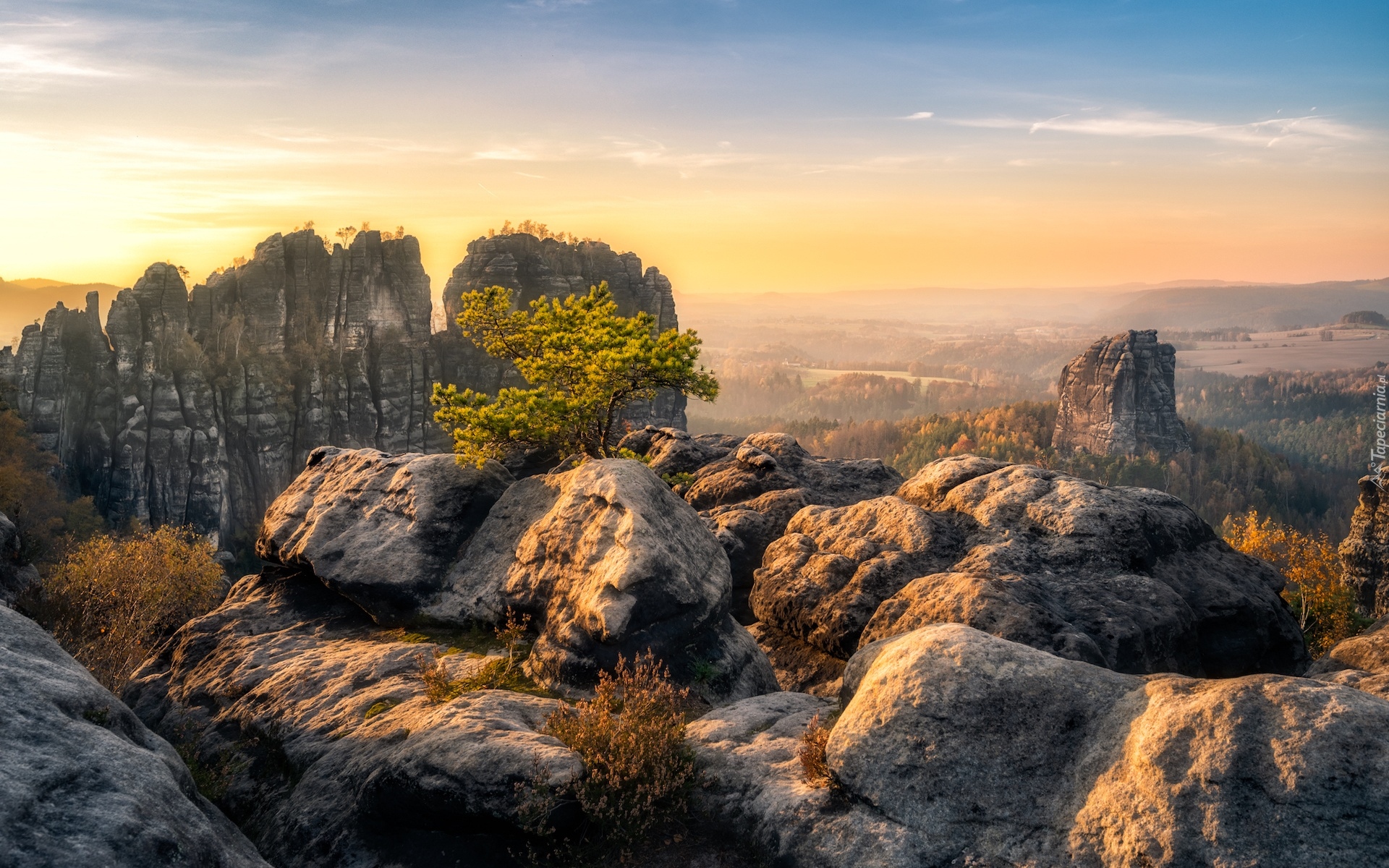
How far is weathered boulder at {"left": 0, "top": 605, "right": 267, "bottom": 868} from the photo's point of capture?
24.8 feet

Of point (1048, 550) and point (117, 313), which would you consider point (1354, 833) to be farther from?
point (117, 313)

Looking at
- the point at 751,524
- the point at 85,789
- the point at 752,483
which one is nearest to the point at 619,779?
the point at 85,789

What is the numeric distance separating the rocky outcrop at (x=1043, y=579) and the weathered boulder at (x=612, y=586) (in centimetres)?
298

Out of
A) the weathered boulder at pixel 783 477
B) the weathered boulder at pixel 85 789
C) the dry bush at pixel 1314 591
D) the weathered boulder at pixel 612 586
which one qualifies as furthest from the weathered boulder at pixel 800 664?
the dry bush at pixel 1314 591

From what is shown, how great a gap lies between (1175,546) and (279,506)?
961 inches

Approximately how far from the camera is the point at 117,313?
114062mm

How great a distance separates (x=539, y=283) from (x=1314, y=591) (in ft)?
445

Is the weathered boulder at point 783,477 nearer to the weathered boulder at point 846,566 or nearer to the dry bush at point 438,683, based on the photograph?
the weathered boulder at point 846,566

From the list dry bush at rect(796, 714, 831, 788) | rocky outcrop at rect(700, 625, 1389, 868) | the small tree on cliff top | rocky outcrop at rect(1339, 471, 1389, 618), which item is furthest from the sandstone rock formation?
rocky outcrop at rect(1339, 471, 1389, 618)

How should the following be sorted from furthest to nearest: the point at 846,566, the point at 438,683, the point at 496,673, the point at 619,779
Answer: the point at 846,566, the point at 496,673, the point at 438,683, the point at 619,779

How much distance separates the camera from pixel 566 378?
22.7 m

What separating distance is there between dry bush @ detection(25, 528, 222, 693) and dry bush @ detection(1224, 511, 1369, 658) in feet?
113

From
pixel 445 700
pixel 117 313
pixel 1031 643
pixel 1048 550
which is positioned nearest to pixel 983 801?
pixel 1031 643

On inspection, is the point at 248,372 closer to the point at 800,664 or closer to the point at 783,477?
the point at 783,477
